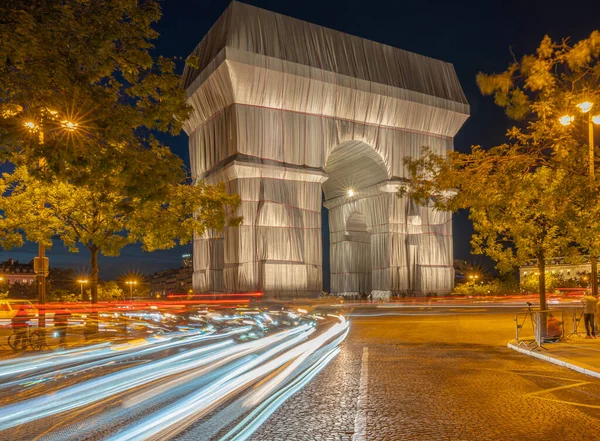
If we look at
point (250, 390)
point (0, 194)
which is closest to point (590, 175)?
point (250, 390)

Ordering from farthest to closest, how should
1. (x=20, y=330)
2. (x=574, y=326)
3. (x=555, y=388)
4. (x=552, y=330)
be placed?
(x=574, y=326) < (x=20, y=330) < (x=552, y=330) < (x=555, y=388)

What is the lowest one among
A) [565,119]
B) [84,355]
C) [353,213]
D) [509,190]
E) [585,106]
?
[84,355]

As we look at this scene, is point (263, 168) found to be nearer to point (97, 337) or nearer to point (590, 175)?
point (97, 337)

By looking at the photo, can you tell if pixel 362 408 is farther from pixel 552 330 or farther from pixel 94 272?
pixel 94 272

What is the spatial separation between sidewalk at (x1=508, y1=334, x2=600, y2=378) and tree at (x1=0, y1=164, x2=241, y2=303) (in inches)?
386

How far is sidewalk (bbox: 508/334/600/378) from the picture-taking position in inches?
434

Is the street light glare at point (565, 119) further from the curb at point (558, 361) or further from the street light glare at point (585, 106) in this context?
the curb at point (558, 361)

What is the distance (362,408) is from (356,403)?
353mm

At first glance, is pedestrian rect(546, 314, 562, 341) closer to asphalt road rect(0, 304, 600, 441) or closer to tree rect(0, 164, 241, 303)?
asphalt road rect(0, 304, 600, 441)

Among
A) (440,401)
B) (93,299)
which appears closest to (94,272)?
(93,299)

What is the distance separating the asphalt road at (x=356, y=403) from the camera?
20.7 feet

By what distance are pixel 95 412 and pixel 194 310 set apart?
75.3 ft

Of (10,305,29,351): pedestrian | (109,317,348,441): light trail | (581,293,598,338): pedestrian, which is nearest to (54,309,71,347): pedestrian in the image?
(10,305,29,351): pedestrian

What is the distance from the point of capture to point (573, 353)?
1314cm
